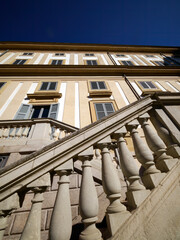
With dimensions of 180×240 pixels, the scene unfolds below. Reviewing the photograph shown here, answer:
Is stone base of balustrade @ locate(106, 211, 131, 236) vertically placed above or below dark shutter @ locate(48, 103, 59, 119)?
below

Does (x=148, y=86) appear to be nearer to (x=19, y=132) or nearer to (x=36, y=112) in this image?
(x=36, y=112)

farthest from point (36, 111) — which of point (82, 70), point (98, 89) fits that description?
point (82, 70)

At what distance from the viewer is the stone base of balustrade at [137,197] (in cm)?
100

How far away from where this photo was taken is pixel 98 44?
14500 mm

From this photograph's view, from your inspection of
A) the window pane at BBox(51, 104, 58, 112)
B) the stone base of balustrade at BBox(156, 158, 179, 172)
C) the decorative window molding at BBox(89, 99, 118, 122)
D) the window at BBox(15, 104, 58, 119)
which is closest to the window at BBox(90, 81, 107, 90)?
the decorative window molding at BBox(89, 99, 118, 122)

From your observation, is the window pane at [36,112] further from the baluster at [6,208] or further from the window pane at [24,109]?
the baluster at [6,208]

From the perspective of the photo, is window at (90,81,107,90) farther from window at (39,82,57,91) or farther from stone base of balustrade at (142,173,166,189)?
stone base of balustrade at (142,173,166,189)

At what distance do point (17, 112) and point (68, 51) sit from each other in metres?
11.5

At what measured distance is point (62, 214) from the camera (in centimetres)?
89

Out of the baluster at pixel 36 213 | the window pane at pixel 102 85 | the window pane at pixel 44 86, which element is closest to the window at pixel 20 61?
the window pane at pixel 44 86

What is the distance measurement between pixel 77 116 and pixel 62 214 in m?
5.73

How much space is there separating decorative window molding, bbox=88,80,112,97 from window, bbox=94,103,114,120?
94 cm

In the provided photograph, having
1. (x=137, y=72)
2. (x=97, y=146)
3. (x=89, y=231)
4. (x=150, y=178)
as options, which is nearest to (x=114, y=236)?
(x=89, y=231)

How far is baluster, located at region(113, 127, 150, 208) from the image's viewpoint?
103cm
